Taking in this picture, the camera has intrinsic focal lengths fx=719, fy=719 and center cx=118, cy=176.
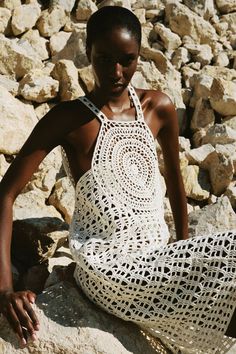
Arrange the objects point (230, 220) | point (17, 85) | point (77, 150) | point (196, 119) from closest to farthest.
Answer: point (77, 150) → point (230, 220) → point (17, 85) → point (196, 119)

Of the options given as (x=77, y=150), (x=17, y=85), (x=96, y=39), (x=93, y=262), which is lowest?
(x=17, y=85)

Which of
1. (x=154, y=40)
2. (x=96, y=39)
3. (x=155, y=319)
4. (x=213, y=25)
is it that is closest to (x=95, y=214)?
(x=155, y=319)

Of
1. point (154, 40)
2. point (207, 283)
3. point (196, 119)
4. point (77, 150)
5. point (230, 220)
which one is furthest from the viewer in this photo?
point (154, 40)

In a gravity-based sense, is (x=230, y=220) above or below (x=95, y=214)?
below

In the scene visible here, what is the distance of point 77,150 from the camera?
7.53 feet

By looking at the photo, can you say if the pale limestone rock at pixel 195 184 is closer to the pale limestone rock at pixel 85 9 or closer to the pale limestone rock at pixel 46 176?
A: the pale limestone rock at pixel 46 176

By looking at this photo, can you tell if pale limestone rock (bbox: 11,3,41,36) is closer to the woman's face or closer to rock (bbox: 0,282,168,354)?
the woman's face

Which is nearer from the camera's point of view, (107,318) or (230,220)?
Result: (107,318)

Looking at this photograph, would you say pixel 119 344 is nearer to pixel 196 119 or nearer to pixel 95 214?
pixel 95 214

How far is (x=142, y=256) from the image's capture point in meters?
2.06

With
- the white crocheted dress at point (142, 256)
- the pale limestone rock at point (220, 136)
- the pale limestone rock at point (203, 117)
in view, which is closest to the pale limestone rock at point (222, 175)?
the pale limestone rock at point (220, 136)

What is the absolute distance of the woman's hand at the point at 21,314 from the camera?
1965 mm

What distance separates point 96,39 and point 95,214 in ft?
1.75

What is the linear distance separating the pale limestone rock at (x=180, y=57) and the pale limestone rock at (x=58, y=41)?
612mm
